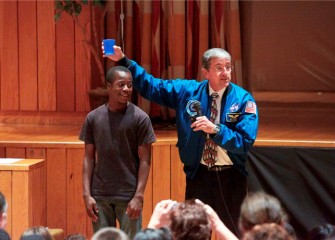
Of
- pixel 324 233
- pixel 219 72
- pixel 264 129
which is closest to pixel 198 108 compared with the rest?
pixel 219 72

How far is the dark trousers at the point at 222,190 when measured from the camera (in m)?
4.40

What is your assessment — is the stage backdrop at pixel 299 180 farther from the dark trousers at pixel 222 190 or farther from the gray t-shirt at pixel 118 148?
the gray t-shirt at pixel 118 148

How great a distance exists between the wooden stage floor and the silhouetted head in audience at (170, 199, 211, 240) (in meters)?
2.60

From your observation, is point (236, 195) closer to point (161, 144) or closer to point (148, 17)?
point (161, 144)

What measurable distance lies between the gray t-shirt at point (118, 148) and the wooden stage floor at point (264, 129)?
3.95ft

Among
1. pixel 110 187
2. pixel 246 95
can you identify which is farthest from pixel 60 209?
pixel 246 95

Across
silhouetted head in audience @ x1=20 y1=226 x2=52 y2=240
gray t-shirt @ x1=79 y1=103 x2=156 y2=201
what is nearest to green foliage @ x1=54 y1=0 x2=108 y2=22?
gray t-shirt @ x1=79 y1=103 x2=156 y2=201

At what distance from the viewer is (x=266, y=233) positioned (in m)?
2.67

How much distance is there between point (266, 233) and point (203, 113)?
5.86ft

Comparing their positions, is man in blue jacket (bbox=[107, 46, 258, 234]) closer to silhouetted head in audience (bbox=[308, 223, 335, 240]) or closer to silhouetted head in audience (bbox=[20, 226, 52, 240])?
silhouetted head in audience (bbox=[308, 223, 335, 240])

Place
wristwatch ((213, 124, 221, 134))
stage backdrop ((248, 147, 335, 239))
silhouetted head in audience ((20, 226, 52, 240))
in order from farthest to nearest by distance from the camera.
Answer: stage backdrop ((248, 147, 335, 239))
wristwatch ((213, 124, 221, 134))
silhouetted head in audience ((20, 226, 52, 240))

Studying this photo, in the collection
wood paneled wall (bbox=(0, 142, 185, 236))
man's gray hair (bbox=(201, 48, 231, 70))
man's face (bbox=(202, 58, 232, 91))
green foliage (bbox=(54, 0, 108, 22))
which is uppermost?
green foliage (bbox=(54, 0, 108, 22))

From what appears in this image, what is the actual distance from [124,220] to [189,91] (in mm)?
857

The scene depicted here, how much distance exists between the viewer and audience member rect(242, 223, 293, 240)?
2656 mm
